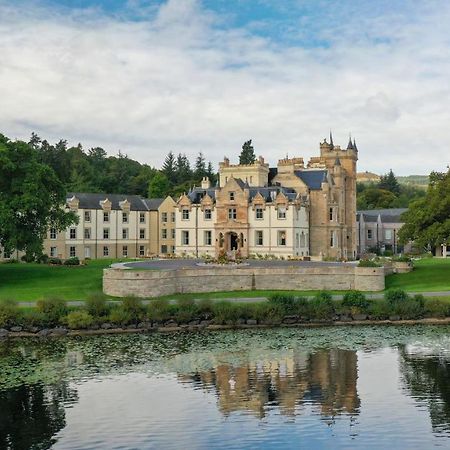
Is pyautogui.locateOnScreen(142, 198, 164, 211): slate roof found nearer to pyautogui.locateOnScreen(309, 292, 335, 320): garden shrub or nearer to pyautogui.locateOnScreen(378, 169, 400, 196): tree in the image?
pyautogui.locateOnScreen(309, 292, 335, 320): garden shrub

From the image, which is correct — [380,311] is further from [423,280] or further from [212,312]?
[423,280]

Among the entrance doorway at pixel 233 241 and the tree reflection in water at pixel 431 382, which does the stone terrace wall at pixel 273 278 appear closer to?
the tree reflection in water at pixel 431 382

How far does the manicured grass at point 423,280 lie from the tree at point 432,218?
2.34 meters

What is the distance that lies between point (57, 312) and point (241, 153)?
287ft

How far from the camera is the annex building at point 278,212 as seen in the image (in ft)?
240

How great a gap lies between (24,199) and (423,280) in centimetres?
3205

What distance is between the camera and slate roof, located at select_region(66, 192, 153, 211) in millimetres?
81188

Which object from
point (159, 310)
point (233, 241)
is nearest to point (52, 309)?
point (159, 310)

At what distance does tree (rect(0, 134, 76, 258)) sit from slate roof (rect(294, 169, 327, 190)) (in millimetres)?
30206

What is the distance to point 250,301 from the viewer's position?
158 feet

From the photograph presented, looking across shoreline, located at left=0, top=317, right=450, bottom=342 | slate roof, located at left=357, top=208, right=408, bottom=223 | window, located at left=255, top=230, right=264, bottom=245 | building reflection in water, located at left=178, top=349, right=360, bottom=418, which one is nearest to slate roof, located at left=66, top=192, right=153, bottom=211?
window, located at left=255, top=230, right=264, bottom=245

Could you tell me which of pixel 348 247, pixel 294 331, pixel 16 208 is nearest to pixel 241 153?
pixel 348 247

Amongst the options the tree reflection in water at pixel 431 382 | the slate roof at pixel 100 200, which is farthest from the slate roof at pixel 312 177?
the tree reflection in water at pixel 431 382

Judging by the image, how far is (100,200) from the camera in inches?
3290
